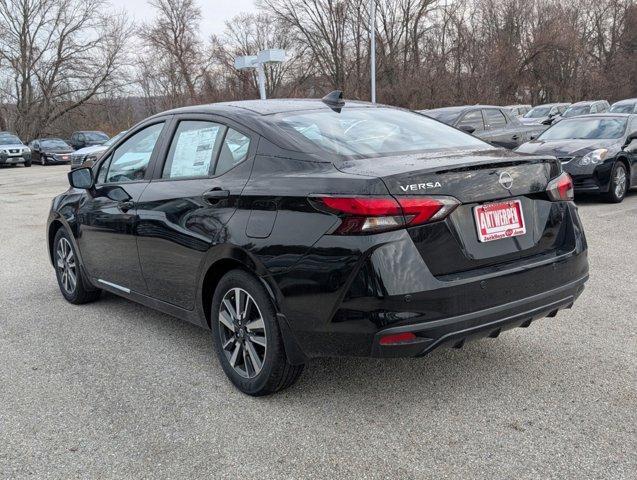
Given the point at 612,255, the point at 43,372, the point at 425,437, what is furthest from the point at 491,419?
the point at 612,255

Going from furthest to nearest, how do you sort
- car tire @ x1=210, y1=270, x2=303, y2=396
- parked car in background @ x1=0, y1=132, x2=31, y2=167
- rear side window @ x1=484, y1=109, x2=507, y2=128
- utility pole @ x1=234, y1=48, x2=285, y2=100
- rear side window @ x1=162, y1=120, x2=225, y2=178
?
parked car in background @ x1=0, y1=132, x2=31, y2=167 → utility pole @ x1=234, y1=48, x2=285, y2=100 → rear side window @ x1=484, y1=109, x2=507, y2=128 → rear side window @ x1=162, y1=120, x2=225, y2=178 → car tire @ x1=210, y1=270, x2=303, y2=396

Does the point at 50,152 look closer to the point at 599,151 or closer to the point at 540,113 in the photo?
the point at 540,113

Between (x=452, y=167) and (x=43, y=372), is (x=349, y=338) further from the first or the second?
(x=43, y=372)

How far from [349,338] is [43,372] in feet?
7.01

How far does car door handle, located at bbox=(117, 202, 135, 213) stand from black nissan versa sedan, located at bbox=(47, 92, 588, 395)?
27 millimetres

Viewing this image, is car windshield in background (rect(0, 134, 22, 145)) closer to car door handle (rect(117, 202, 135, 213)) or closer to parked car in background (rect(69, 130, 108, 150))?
parked car in background (rect(69, 130, 108, 150))

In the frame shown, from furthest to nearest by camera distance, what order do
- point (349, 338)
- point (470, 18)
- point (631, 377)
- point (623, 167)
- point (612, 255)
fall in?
point (470, 18)
point (623, 167)
point (612, 255)
point (631, 377)
point (349, 338)

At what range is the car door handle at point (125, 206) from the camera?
4125mm

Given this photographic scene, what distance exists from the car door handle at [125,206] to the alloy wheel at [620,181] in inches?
324

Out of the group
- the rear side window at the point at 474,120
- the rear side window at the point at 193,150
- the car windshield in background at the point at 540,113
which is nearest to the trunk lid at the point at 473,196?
the rear side window at the point at 193,150

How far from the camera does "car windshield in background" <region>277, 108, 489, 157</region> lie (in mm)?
3297

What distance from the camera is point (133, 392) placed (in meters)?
3.44

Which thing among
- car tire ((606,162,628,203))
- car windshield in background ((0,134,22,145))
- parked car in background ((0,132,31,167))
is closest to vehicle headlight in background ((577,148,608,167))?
car tire ((606,162,628,203))

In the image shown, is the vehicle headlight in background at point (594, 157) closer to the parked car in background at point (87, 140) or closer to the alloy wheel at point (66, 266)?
the alloy wheel at point (66, 266)
